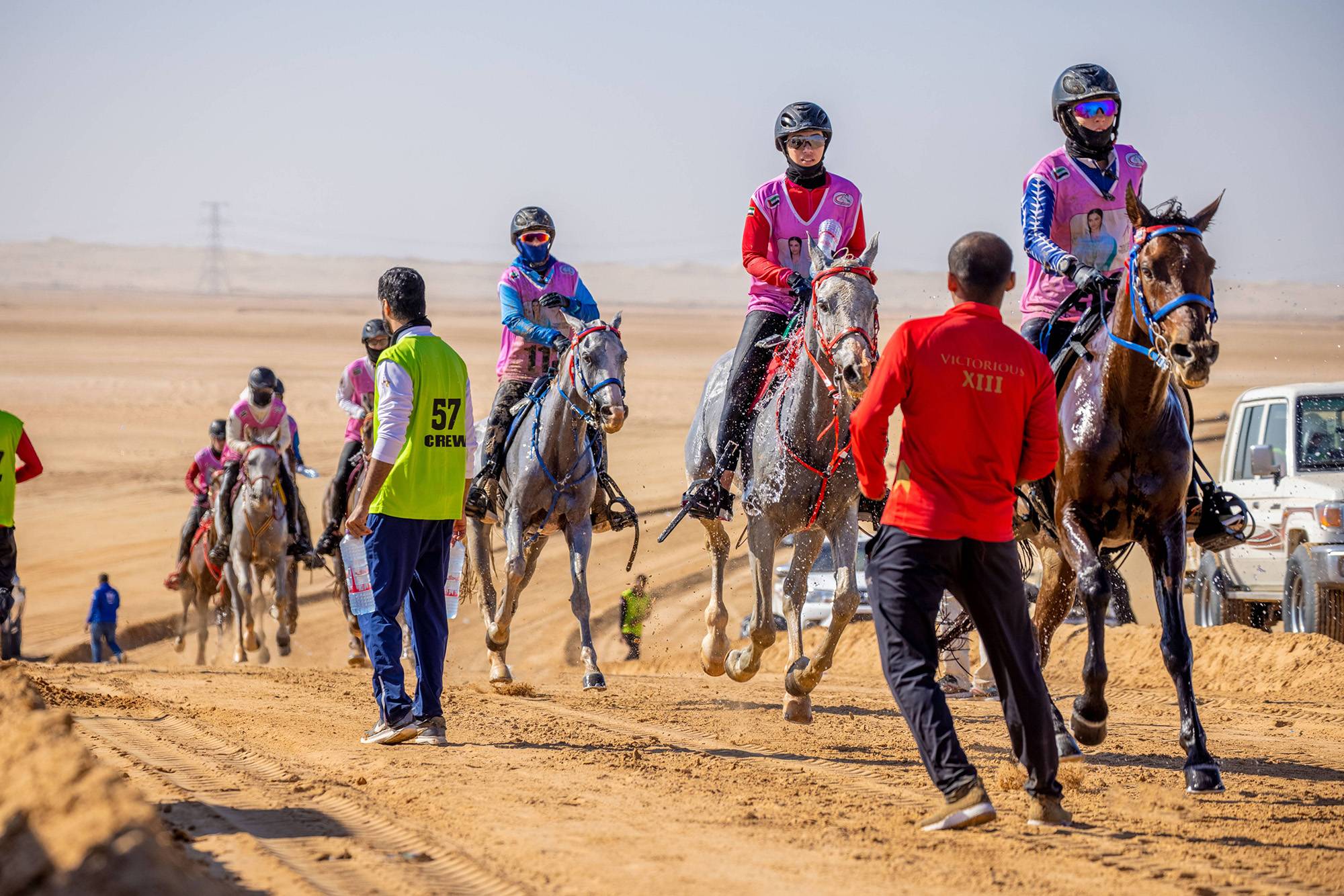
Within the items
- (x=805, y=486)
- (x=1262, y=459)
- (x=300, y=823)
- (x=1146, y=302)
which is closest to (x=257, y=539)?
(x=805, y=486)

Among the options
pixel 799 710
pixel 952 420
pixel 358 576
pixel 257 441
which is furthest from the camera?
pixel 257 441

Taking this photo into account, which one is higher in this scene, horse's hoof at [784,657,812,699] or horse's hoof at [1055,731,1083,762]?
horse's hoof at [1055,731,1083,762]

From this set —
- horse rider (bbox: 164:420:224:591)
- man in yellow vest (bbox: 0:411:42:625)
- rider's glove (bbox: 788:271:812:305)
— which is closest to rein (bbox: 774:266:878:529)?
rider's glove (bbox: 788:271:812:305)

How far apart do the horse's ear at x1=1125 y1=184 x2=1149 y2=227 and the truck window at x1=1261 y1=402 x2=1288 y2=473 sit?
8.74m

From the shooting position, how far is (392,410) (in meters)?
8.82

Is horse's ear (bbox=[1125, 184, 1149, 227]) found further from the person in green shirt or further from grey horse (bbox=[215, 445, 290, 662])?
grey horse (bbox=[215, 445, 290, 662])

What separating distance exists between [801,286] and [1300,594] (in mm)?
8221

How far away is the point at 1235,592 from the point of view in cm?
1734

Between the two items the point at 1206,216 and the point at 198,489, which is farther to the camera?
the point at 198,489

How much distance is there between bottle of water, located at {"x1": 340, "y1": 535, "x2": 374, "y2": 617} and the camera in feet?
29.4

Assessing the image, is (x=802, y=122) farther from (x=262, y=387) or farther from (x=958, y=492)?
(x=262, y=387)

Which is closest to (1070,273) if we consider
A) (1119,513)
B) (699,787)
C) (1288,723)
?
(1119,513)

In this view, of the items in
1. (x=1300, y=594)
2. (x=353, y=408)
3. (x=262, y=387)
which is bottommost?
(x=1300, y=594)

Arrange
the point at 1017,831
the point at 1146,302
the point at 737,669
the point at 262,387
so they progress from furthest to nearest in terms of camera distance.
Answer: the point at 262,387
the point at 737,669
the point at 1146,302
the point at 1017,831
